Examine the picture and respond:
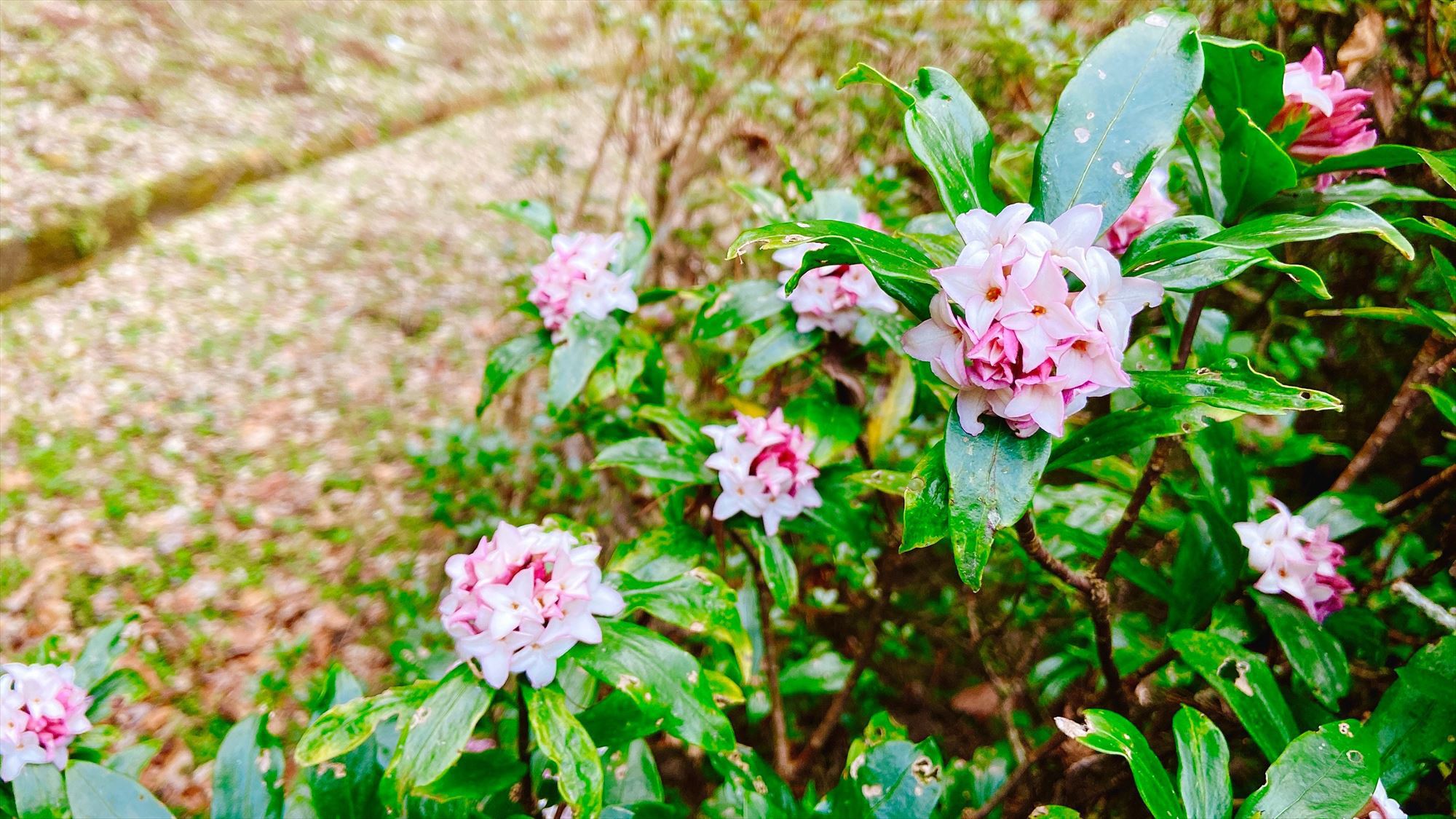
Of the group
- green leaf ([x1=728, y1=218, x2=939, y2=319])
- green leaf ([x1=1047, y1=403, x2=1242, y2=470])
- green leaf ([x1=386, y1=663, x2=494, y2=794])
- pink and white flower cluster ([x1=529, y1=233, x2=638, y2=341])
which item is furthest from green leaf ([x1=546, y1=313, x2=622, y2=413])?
green leaf ([x1=1047, y1=403, x2=1242, y2=470])

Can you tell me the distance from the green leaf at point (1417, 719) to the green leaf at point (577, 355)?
1200 mm

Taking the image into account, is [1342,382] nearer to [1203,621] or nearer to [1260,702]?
[1203,621]

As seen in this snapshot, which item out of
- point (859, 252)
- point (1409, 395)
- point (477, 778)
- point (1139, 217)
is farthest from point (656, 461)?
point (1409, 395)

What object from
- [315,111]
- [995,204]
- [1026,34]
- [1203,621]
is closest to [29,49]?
[315,111]

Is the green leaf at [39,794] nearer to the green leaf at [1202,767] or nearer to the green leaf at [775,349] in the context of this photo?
the green leaf at [775,349]

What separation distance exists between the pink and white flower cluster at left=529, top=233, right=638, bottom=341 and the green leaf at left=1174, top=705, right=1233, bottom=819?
1.04 m

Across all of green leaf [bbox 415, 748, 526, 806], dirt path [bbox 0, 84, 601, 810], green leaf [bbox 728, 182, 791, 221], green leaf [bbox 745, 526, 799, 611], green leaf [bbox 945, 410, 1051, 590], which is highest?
green leaf [bbox 728, 182, 791, 221]

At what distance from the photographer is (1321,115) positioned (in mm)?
872

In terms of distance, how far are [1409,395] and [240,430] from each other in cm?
375

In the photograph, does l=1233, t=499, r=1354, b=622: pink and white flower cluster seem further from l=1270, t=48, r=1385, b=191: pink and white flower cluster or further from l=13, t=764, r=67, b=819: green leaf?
l=13, t=764, r=67, b=819: green leaf

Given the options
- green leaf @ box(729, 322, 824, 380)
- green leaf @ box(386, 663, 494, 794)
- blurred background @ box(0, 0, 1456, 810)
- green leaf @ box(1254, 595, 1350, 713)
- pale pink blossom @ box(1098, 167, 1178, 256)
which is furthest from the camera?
blurred background @ box(0, 0, 1456, 810)

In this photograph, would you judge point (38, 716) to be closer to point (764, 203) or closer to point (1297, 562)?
point (764, 203)

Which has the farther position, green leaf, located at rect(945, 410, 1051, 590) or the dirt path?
the dirt path

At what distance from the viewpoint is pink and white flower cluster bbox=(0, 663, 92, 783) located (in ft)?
3.77
